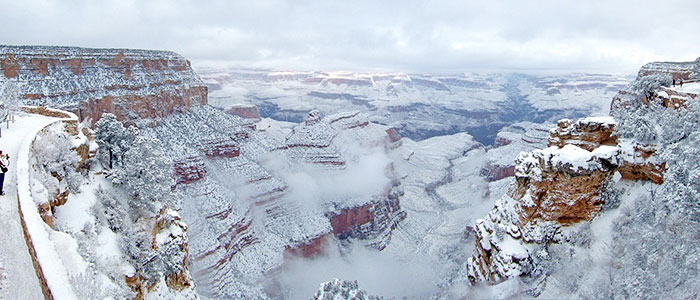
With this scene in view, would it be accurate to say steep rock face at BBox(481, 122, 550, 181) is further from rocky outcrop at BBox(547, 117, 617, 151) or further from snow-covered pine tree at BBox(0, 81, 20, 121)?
snow-covered pine tree at BBox(0, 81, 20, 121)

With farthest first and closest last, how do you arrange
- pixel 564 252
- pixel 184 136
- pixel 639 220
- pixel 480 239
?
pixel 184 136, pixel 480 239, pixel 564 252, pixel 639 220

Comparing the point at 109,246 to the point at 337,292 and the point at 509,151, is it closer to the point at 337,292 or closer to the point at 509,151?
the point at 337,292

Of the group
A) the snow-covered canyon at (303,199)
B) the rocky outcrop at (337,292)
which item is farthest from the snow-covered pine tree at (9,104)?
the rocky outcrop at (337,292)

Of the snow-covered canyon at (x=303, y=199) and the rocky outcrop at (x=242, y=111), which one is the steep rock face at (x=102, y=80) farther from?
the rocky outcrop at (x=242, y=111)

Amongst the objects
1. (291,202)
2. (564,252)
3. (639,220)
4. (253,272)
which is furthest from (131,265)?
(291,202)

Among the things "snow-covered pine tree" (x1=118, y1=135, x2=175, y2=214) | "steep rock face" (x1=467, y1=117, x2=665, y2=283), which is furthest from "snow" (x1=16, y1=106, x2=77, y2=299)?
"steep rock face" (x1=467, y1=117, x2=665, y2=283)

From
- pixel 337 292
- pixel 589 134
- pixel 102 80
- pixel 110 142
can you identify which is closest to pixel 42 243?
pixel 110 142

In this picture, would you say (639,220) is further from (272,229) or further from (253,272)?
(272,229)
